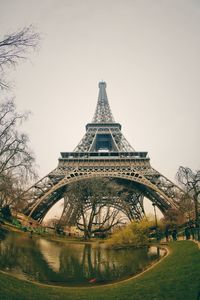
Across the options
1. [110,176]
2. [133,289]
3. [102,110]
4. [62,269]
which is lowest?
[62,269]

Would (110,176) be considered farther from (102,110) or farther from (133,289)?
(133,289)

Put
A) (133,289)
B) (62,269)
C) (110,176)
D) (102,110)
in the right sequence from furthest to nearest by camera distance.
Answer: (102,110)
(110,176)
(62,269)
(133,289)

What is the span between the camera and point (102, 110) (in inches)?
2438

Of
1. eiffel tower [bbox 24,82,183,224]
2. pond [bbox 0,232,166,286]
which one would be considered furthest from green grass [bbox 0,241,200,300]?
eiffel tower [bbox 24,82,183,224]

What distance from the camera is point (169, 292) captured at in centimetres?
635

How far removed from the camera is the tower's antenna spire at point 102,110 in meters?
58.4

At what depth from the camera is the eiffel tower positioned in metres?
34.4

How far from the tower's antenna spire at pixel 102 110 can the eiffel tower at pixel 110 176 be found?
660 centimetres

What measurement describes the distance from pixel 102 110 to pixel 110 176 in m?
28.0

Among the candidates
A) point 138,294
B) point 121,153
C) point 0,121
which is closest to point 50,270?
point 138,294

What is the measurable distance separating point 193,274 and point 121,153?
37773 millimetres

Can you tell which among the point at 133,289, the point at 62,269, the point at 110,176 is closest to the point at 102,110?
the point at 110,176

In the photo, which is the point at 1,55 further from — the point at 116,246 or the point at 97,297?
the point at 116,246

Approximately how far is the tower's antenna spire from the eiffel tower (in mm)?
6601
